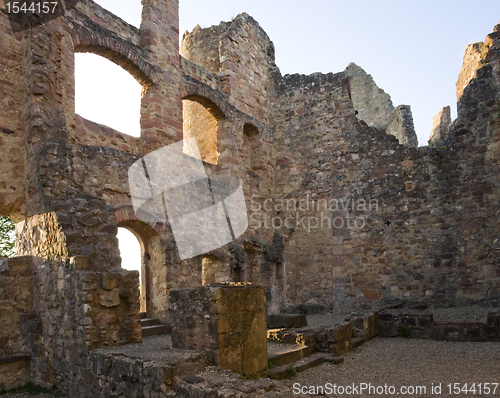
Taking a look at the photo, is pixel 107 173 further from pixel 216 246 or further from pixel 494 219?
pixel 494 219

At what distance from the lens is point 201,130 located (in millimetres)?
14094

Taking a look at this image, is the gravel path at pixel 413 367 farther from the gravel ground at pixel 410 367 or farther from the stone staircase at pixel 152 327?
the stone staircase at pixel 152 327

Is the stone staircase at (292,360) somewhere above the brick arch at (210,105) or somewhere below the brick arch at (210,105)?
below

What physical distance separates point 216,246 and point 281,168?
13.0 ft

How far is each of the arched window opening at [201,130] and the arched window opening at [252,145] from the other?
1.02m

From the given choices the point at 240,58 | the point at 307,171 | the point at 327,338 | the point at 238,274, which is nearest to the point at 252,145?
the point at 307,171

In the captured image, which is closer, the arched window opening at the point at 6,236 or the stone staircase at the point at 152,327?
the stone staircase at the point at 152,327

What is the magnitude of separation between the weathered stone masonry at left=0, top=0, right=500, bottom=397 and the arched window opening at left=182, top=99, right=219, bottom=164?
0.07 metres

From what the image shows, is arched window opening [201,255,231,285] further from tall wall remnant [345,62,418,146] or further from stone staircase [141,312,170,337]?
tall wall remnant [345,62,418,146]

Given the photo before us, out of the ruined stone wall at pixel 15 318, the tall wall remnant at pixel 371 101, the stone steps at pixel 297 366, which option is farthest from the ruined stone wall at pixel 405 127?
the ruined stone wall at pixel 15 318

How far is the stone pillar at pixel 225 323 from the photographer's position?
15.3 ft

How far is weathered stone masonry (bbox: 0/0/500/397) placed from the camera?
20.2ft

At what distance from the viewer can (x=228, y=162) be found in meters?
12.3

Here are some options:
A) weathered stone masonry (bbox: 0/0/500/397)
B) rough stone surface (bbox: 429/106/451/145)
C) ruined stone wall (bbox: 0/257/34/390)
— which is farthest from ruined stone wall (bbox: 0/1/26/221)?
rough stone surface (bbox: 429/106/451/145)
